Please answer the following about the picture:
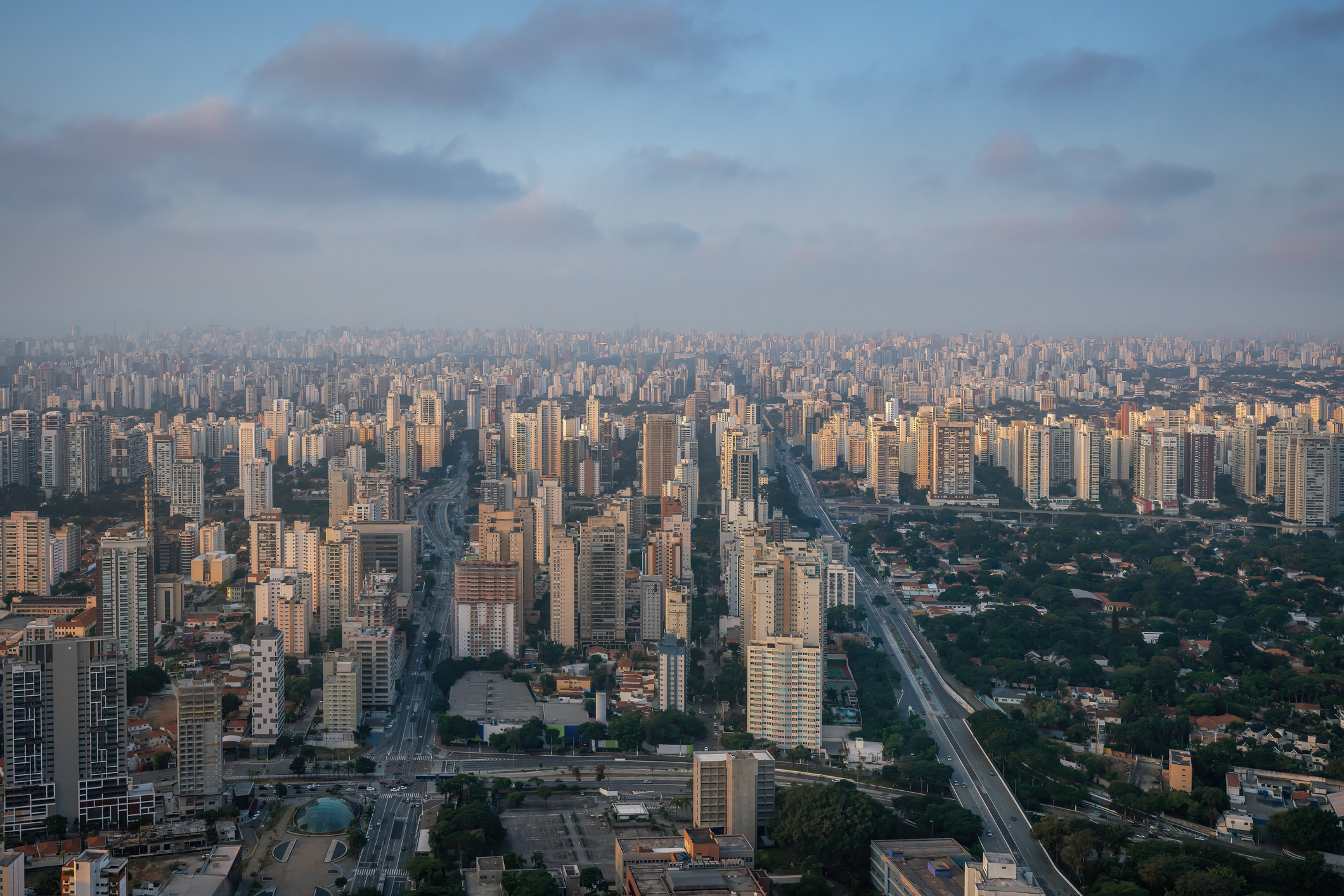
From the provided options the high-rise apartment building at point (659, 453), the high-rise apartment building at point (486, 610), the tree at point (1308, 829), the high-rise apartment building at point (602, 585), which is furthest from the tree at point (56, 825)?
the high-rise apartment building at point (659, 453)

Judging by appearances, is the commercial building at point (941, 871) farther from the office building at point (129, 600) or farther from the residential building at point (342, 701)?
the office building at point (129, 600)

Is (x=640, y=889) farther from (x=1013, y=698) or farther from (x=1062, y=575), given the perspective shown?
(x=1062, y=575)

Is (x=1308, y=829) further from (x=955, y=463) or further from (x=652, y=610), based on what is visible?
(x=955, y=463)

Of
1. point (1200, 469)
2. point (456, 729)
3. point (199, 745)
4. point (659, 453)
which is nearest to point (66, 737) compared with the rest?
point (199, 745)

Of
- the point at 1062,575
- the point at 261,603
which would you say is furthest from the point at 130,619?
the point at 1062,575

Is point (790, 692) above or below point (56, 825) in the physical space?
above

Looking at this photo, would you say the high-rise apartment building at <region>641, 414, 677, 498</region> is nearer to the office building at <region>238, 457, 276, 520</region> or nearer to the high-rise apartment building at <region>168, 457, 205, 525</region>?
the office building at <region>238, 457, 276, 520</region>
